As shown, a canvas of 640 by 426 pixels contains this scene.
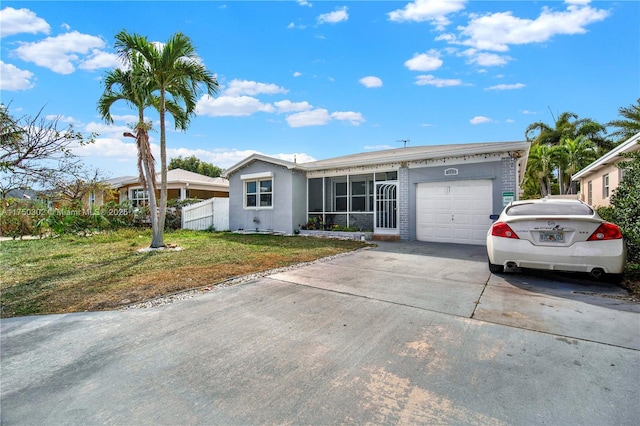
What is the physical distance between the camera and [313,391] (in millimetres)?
2207

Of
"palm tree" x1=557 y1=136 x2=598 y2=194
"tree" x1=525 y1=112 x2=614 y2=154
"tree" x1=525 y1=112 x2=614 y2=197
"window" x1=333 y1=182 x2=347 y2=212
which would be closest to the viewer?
"window" x1=333 y1=182 x2=347 y2=212

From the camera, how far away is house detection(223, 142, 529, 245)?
9.79m

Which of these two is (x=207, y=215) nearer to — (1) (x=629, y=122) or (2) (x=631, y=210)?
(2) (x=631, y=210)

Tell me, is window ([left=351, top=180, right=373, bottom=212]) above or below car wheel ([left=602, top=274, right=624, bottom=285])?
above

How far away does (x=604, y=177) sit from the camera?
1466 cm

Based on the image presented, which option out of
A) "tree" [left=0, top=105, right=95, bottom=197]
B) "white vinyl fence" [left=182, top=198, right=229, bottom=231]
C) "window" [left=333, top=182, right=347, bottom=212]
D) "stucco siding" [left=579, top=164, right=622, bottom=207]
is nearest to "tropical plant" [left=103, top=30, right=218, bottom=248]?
"tree" [left=0, top=105, right=95, bottom=197]

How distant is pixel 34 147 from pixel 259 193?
1063 centimetres

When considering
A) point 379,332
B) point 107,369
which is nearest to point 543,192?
point 379,332

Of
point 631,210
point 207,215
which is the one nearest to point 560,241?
point 631,210

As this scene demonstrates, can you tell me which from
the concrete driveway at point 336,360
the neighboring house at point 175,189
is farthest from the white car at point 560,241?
the neighboring house at point 175,189

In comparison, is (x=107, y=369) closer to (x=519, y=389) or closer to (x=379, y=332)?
(x=379, y=332)

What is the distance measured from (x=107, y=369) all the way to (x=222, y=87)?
883 centimetres

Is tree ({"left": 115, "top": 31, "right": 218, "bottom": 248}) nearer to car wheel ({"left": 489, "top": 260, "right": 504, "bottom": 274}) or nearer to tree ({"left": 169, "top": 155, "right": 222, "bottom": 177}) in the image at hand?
car wheel ({"left": 489, "top": 260, "right": 504, "bottom": 274})

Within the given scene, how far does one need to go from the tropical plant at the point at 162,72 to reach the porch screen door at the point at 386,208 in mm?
7055
